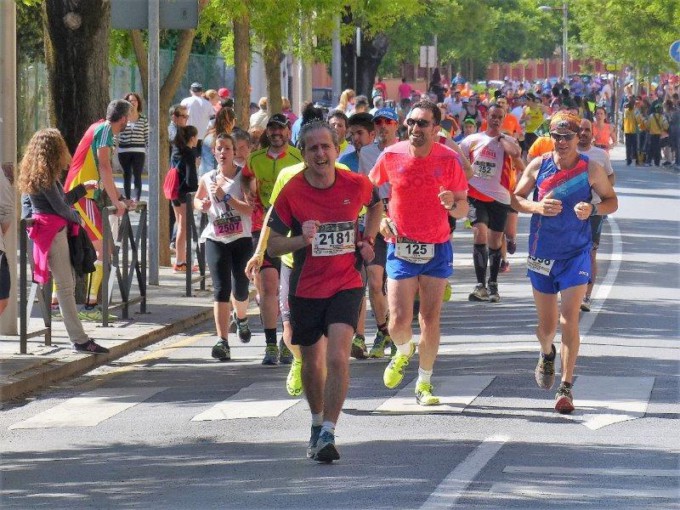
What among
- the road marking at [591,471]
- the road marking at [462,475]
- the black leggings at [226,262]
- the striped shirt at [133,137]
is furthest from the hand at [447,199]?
the striped shirt at [133,137]

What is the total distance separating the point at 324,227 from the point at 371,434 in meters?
1.36

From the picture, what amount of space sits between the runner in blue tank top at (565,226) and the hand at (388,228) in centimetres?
83

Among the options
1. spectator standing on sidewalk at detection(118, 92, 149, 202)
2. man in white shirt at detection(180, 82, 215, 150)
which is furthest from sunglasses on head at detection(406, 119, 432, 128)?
man in white shirt at detection(180, 82, 215, 150)

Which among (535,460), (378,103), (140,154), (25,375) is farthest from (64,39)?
(378,103)

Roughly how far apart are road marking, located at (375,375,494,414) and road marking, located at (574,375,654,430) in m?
0.68

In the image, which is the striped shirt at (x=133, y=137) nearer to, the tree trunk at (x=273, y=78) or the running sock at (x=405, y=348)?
the tree trunk at (x=273, y=78)

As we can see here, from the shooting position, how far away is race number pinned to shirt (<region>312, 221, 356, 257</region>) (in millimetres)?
9485

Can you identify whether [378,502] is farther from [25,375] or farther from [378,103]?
[378,103]

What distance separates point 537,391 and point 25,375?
360 centimetres

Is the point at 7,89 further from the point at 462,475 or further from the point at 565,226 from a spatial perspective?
the point at 462,475

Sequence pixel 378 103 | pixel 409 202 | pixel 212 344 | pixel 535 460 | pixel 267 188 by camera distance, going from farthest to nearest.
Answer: pixel 378 103, pixel 212 344, pixel 267 188, pixel 409 202, pixel 535 460

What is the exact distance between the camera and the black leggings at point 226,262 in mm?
14000

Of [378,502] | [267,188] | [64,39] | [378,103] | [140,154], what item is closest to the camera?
[378,502]

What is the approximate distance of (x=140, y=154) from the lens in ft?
88.6
